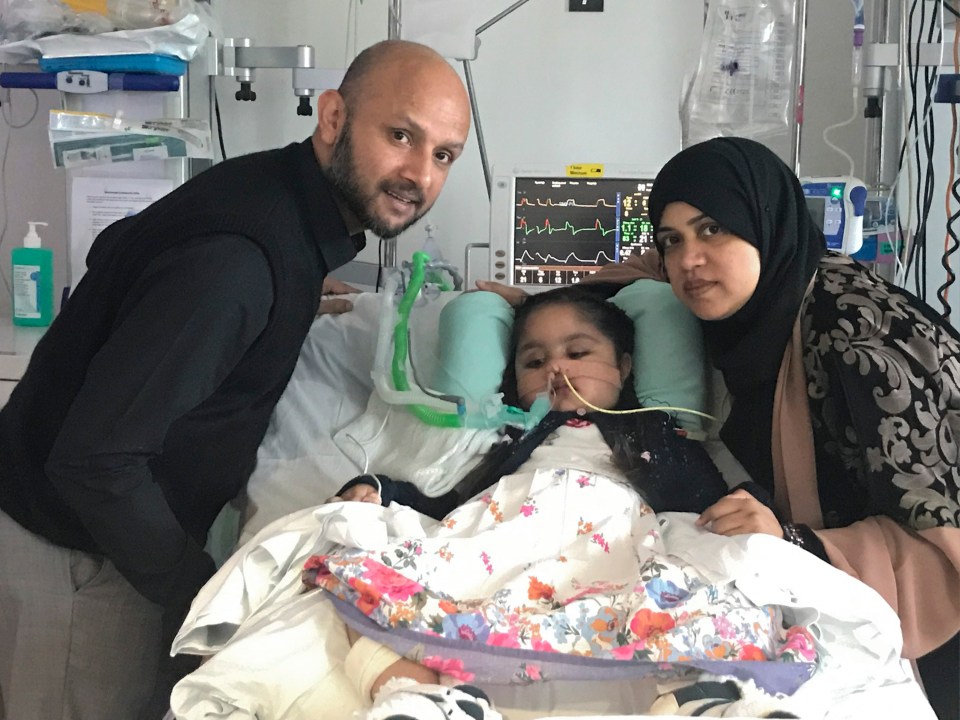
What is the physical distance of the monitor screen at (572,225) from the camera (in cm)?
239

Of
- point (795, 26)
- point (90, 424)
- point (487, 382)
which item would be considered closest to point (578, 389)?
point (487, 382)

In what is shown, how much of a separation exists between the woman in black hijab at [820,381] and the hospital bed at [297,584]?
13 centimetres

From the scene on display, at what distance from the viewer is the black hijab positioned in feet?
4.83

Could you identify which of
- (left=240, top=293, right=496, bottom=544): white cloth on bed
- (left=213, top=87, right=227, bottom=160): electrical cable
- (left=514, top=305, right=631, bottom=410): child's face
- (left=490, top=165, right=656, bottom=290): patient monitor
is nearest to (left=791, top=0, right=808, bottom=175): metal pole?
(left=490, top=165, right=656, bottom=290): patient monitor

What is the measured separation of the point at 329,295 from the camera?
80.1 inches

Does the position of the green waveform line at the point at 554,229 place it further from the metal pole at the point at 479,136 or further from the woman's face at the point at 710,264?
the woman's face at the point at 710,264

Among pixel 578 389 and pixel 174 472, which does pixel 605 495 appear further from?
pixel 174 472

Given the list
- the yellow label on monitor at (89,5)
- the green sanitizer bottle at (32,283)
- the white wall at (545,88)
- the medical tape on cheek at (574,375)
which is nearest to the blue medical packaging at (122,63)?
the yellow label on monitor at (89,5)

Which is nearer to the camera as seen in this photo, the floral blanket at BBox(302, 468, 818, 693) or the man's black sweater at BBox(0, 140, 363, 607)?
the floral blanket at BBox(302, 468, 818, 693)

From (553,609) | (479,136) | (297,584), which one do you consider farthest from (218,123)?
(553,609)

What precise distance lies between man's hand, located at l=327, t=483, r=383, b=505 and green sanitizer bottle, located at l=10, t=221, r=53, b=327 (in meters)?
1.57

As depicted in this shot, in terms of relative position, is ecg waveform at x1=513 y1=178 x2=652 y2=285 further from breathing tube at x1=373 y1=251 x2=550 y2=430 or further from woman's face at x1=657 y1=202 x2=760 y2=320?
woman's face at x1=657 y1=202 x2=760 y2=320

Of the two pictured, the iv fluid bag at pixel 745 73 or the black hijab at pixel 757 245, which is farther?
the iv fluid bag at pixel 745 73

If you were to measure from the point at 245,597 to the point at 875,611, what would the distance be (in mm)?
793
